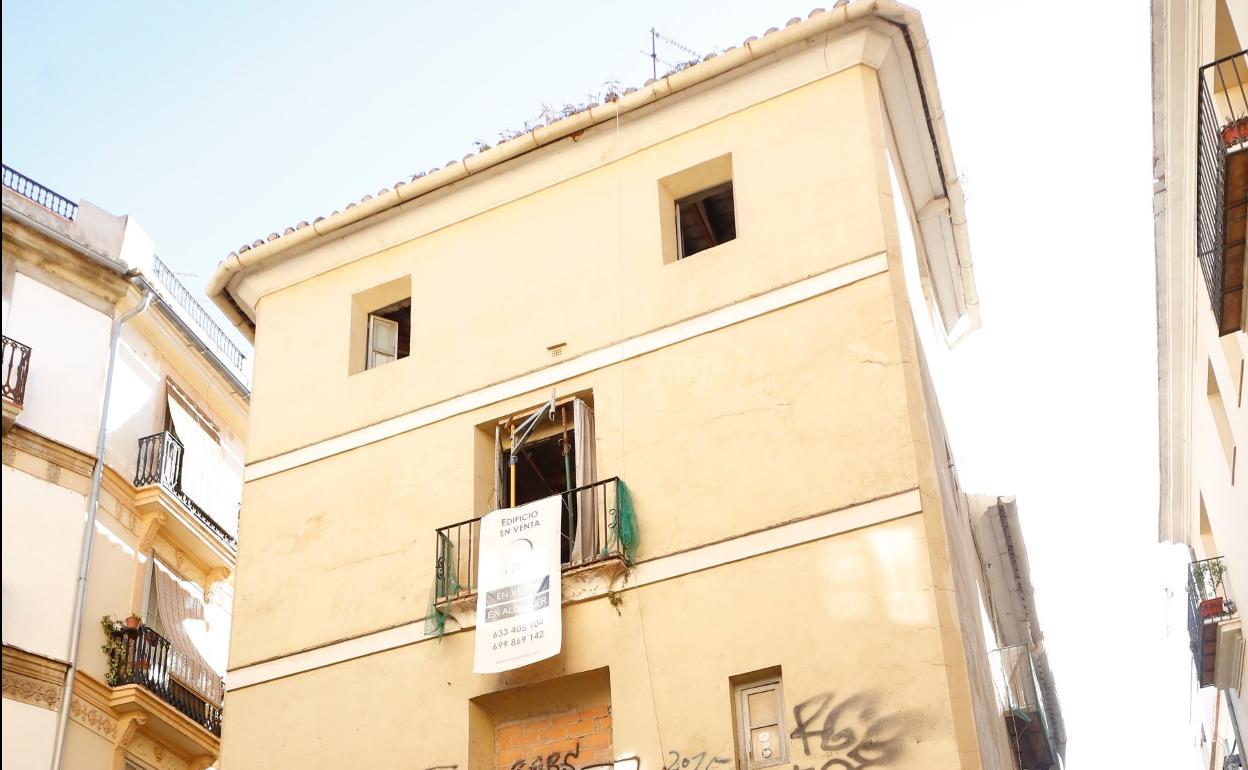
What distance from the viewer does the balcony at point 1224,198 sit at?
1157 centimetres

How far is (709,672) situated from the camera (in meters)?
12.0

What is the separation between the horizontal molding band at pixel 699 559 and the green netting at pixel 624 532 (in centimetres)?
17

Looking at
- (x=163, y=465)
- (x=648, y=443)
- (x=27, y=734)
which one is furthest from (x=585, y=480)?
(x=163, y=465)

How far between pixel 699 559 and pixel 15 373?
11.2 m

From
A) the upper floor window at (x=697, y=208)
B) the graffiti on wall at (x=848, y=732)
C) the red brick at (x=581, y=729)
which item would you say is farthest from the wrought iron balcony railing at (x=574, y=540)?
the upper floor window at (x=697, y=208)

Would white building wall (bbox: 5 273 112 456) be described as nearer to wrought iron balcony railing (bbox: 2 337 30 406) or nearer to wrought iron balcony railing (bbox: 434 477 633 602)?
wrought iron balcony railing (bbox: 2 337 30 406)

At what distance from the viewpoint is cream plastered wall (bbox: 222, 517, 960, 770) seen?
11227 millimetres

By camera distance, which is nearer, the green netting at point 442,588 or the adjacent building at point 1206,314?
the adjacent building at point 1206,314

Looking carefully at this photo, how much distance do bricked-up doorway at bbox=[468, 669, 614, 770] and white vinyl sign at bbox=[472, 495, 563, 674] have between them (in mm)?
423

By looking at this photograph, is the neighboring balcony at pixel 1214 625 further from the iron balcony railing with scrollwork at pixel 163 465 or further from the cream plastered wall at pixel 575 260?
the iron balcony railing with scrollwork at pixel 163 465

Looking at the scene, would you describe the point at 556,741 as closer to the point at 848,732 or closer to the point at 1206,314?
the point at 848,732

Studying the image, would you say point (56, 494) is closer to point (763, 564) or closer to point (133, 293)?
point (133, 293)

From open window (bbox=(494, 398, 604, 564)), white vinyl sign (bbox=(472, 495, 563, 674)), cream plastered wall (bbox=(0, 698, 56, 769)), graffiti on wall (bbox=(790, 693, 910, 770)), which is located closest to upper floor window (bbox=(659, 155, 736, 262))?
open window (bbox=(494, 398, 604, 564))

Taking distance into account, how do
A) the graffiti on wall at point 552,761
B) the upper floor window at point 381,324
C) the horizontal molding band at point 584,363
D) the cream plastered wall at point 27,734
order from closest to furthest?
the graffiti on wall at point 552,761 < the horizontal molding band at point 584,363 < the upper floor window at point 381,324 < the cream plastered wall at point 27,734
